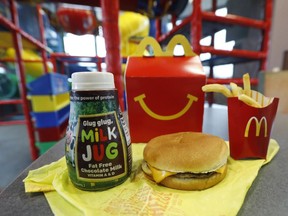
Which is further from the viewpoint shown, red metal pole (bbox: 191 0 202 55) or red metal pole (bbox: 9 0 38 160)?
red metal pole (bbox: 9 0 38 160)

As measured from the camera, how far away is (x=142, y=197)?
21cm

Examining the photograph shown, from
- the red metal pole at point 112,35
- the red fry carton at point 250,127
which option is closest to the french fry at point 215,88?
the red fry carton at point 250,127

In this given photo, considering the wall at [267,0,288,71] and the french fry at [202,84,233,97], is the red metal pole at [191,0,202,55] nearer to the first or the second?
the french fry at [202,84,233,97]

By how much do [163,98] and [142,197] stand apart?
0.79 ft

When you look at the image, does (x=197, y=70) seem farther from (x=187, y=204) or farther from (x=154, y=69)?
(x=187, y=204)

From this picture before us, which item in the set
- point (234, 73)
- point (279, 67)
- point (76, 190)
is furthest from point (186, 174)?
point (279, 67)

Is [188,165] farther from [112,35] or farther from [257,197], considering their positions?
[112,35]

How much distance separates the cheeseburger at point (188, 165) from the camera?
23 centimetres

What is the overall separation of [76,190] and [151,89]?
257mm

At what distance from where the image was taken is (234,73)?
176 centimetres

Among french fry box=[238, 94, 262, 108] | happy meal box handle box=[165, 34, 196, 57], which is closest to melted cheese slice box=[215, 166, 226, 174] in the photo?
french fry box=[238, 94, 262, 108]

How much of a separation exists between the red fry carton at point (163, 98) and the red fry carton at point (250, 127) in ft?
0.35

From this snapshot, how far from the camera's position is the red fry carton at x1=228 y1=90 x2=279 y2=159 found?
29cm

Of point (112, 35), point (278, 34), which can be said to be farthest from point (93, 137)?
point (278, 34)
